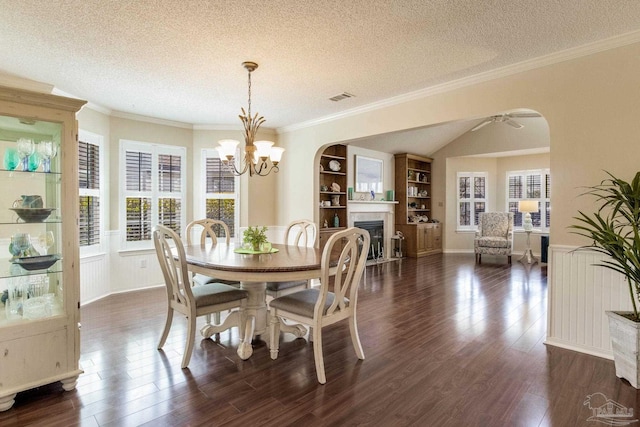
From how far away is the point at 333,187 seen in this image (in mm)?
6836

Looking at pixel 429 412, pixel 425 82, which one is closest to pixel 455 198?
pixel 425 82

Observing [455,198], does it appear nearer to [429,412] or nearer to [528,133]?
[528,133]

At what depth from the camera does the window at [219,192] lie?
5.57 meters

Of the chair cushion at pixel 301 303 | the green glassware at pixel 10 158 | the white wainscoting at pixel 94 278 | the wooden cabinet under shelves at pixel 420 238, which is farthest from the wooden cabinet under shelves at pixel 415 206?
the green glassware at pixel 10 158

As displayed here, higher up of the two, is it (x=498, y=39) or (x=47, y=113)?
(x=498, y=39)

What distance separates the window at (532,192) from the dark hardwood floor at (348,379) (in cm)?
525

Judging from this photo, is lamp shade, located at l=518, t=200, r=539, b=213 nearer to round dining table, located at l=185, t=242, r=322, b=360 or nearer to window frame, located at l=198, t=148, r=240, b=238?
window frame, located at l=198, t=148, r=240, b=238

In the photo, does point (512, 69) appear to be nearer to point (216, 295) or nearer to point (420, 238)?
point (216, 295)

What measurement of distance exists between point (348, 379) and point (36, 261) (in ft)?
→ 7.28

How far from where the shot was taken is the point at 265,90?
392 centimetres

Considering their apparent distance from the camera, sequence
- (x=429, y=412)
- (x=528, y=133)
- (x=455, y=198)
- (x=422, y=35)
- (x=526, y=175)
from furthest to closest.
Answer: (x=455, y=198) → (x=526, y=175) → (x=528, y=133) → (x=422, y=35) → (x=429, y=412)

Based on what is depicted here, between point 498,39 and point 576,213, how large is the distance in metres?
1.57

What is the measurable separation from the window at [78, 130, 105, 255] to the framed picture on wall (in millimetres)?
4726

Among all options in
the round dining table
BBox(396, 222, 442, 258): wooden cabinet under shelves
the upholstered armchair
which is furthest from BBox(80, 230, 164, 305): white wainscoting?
the upholstered armchair
